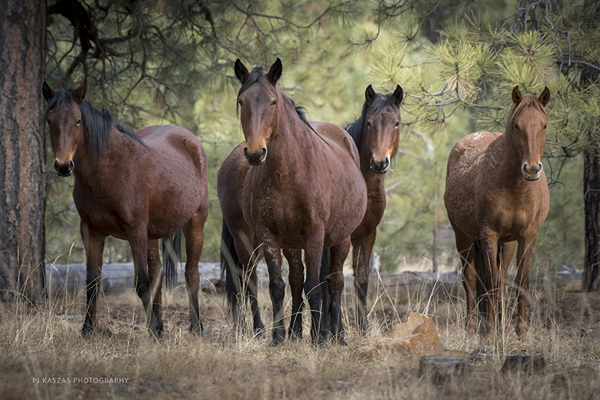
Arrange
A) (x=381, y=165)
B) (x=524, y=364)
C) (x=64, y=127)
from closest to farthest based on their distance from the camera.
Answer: (x=524, y=364) → (x=64, y=127) → (x=381, y=165)

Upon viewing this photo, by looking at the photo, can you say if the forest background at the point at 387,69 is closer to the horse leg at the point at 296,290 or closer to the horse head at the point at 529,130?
the horse head at the point at 529,130

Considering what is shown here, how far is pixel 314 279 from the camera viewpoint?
15.5 feet

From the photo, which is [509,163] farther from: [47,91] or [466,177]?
[47,91]

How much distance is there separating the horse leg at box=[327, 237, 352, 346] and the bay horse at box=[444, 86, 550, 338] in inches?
53.7

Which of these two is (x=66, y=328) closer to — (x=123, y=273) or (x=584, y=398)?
(x=123, y=273)

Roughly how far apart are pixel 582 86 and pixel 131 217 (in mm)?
5324

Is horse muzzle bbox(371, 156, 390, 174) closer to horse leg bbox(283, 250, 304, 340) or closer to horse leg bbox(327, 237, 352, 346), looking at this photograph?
horse leg bbox(327, 237, 352, 346)

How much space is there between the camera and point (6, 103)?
617 centimetres

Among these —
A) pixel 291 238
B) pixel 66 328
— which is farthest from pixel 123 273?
pixel 291 238

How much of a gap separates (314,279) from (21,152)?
3.62 metres

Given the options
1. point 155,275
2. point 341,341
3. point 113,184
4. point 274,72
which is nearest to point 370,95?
point 274,72

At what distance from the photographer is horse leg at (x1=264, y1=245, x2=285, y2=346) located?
472 centimetres

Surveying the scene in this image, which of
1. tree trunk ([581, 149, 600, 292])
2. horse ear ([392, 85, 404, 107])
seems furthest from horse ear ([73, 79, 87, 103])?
tree trunk ([581, 149, 600, 292])

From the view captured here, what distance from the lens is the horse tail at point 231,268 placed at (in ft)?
20.2
